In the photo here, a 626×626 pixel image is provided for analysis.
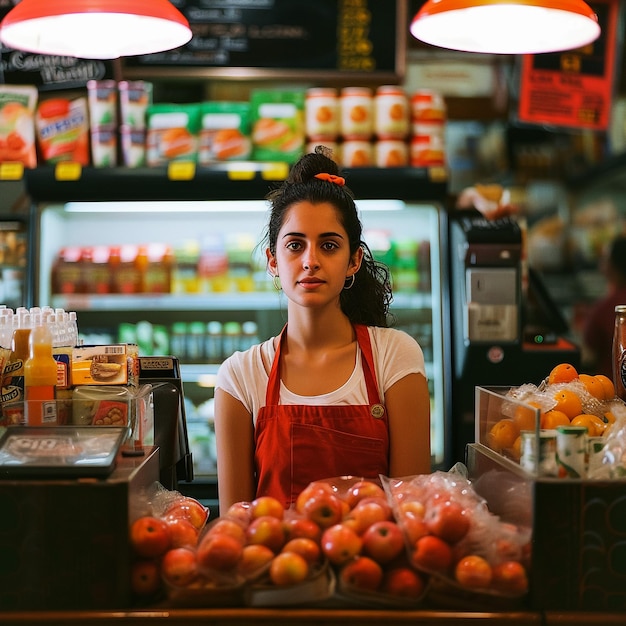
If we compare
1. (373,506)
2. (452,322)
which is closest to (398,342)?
(373,506)

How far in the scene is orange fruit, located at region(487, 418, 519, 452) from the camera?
1.78 metres

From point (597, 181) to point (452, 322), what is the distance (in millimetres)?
2883

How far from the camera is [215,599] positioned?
1.55 m

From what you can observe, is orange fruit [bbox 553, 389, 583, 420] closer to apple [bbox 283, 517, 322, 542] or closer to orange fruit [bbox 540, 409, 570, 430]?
orange fruit [bbox 540, 409, 570, 430]

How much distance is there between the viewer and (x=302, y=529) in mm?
1575

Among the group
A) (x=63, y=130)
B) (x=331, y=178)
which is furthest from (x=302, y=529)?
(x=63, y=130)

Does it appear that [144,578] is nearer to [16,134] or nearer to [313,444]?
[313,444]

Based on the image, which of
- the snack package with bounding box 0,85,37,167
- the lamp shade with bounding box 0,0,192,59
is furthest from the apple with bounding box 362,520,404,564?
the snack package with bounding box 0,85,37,167

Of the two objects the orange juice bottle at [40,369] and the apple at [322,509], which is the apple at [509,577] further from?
the orange juice bottle at [40,369]

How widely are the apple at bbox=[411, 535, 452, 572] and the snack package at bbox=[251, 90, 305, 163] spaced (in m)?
2.78

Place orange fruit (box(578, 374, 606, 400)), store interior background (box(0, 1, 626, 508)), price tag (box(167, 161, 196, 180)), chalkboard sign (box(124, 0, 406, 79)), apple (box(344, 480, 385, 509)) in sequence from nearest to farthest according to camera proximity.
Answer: apple (box(344, 480, 385, 509))
orange fruit (box(578, 374, 606, 400))
price tag (box(167, 161, 196, 180))
chalkboard sign (box(124, 0, 406, 79))
store interior background (box(0, 1, 626, 508))

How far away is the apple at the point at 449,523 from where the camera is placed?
1.53m

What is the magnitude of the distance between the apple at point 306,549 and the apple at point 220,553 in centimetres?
9

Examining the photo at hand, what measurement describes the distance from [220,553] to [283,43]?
11.7 feet
